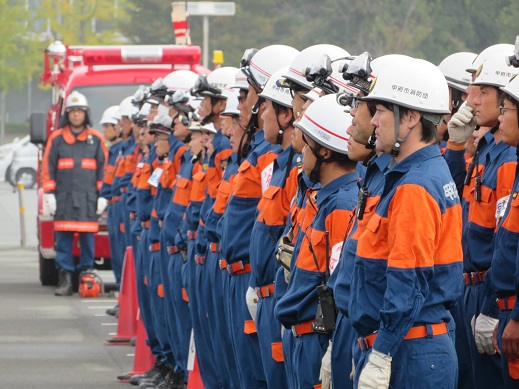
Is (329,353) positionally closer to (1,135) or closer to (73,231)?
(73,231)

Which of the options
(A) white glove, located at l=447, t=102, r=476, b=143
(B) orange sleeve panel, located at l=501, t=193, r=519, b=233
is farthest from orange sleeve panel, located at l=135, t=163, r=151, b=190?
(B) orange sleeve panel, located at l=501, t=193, r=519, b=233

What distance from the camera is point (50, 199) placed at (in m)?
17.6

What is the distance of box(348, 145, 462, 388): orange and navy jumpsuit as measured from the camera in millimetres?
5613

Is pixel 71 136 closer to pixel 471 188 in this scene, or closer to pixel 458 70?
pixel 458 70

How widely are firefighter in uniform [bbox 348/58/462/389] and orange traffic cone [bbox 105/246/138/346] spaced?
302 inches

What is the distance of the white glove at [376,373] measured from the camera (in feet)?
18.3

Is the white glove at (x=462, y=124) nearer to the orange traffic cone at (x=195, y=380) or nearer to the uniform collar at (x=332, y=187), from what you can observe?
the uniform collar at (x=332, y=187)

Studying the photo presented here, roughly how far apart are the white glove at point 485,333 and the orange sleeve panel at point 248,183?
1.79m

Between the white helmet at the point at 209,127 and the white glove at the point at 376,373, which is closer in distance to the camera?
the white glove at the point at 376,373

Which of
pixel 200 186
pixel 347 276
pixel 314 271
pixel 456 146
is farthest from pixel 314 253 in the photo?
pixel 200 186

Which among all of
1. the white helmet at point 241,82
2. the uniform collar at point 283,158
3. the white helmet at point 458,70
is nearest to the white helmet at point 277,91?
the uniform collar at point 283,158

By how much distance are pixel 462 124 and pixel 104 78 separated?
1148 cm

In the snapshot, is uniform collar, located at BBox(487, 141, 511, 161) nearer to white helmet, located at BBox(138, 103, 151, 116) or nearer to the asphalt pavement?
the asphalt pavement

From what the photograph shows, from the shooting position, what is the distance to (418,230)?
5629 mm
